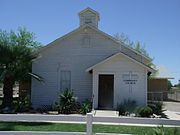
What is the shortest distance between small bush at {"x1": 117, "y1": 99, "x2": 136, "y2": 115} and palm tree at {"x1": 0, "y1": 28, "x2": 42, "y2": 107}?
7425 mm

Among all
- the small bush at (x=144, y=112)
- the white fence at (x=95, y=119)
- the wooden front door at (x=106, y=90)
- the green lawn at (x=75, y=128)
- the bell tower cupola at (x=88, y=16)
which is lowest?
the green lawn at (x=75, y=128)

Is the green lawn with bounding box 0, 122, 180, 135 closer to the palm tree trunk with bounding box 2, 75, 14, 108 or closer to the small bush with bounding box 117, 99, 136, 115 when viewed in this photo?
the small bush with bounding box 117, 99, 136, 115

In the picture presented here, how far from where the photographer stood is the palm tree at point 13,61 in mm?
23016

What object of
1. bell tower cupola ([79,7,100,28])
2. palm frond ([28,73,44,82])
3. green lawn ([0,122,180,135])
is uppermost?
bell tower cupola ([79,7,100,28])

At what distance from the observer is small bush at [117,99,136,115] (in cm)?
2010

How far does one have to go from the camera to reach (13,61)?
23312 mm

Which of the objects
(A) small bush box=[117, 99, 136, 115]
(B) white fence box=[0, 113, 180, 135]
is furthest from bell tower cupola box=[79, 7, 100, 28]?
(B) white fence box=[0, 113, 180, 135]

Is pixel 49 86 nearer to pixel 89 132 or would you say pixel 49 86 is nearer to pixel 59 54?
pixel 59 54

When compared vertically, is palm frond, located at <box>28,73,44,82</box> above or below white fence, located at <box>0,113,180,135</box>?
above

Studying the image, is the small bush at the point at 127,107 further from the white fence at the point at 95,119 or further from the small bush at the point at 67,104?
the white fence at the point at 95,119

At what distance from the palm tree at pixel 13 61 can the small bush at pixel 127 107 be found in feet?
24.4

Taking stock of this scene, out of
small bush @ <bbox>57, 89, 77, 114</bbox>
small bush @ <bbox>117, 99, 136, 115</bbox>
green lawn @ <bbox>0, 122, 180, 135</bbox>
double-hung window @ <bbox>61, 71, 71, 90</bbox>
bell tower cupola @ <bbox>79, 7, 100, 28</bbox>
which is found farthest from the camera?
bell tower cupola @ <bbox>79, 7, 100, 28</bbox>

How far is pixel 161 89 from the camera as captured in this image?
43875mm

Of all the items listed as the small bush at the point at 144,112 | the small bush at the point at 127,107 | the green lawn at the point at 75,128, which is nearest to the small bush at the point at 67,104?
the small bush at the point at 127,107
